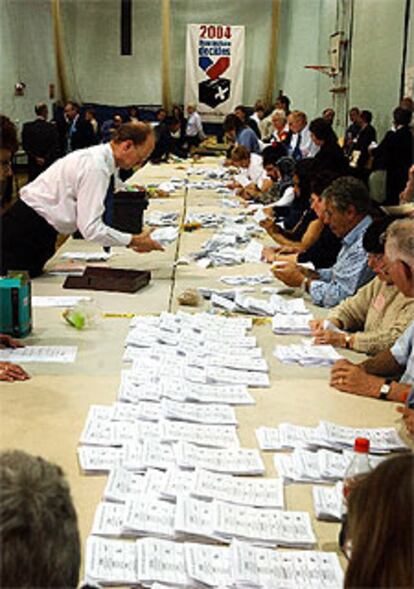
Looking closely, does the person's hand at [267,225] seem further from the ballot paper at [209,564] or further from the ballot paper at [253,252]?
the ballot paper at [209,564]

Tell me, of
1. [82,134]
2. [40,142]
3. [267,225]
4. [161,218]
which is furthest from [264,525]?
[82,134]

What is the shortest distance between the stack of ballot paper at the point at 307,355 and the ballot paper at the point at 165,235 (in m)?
2.38

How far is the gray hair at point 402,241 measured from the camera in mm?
2922

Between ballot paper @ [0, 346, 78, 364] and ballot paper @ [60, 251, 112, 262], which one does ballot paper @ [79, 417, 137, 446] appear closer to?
ballot paper @ [0, 346, 78, 364]

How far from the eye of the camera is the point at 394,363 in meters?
2.98

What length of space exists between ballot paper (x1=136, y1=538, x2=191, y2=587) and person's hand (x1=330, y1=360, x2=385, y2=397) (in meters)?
1.16

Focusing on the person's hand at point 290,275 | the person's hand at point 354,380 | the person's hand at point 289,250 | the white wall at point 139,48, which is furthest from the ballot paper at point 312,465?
the white wall at point 139,48

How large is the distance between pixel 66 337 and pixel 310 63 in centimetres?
1351

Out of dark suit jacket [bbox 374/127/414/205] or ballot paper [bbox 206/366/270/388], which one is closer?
ballot paper [bbox 206/366/270/388]

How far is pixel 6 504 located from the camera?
936 millimetres

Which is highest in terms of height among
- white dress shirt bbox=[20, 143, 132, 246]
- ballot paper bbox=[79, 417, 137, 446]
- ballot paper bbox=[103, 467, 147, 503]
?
white dress shirt bbox=[20, 143, 132, 246]

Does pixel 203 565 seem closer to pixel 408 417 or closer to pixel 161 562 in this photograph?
pixel 161 562

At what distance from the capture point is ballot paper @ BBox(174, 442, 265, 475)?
7.07ft

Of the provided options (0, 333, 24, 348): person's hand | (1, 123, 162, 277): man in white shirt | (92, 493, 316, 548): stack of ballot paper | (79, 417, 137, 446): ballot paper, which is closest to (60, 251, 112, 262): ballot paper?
(1, 123, 162, 277): man in white shirt
